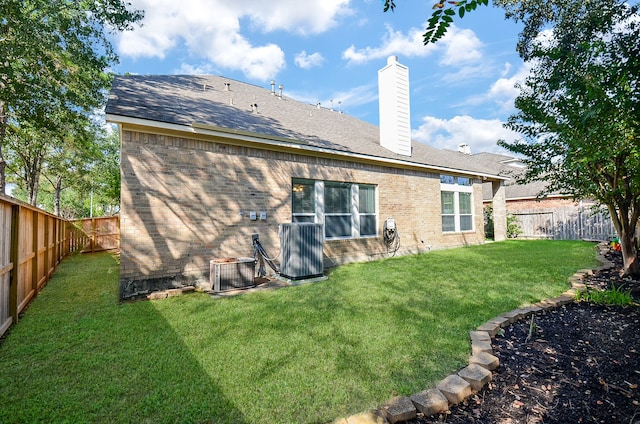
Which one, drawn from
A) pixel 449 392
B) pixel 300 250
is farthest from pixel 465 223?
pixel 449 392

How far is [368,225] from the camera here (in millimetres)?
9375

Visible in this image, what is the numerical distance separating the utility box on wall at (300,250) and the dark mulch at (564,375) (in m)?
3.99

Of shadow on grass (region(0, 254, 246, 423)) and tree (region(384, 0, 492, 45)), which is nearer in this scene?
tree (region(384, 0, 492, 45))

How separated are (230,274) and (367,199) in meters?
5.21

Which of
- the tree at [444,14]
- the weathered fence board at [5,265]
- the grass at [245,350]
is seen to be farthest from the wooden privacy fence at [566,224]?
the weathered fence board at [5,265]

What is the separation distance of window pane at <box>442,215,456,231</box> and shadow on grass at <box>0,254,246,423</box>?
10.7 metres

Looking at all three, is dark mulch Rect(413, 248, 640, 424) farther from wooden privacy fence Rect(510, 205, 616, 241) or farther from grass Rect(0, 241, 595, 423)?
wooden privacy fence Rect(510, 205, 616, 241)

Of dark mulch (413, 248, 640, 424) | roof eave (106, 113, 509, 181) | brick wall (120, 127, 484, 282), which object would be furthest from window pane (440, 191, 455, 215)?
dark mulch (413, 248, 640, 424)

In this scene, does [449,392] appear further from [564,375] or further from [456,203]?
[456,203]

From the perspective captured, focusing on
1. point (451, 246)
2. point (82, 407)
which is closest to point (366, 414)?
point (82, 407)

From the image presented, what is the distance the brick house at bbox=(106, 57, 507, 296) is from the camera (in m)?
5.73

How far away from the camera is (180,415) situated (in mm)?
2123

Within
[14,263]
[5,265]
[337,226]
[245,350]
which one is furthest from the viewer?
[337,226]

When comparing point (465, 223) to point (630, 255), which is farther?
point (465, 223)
